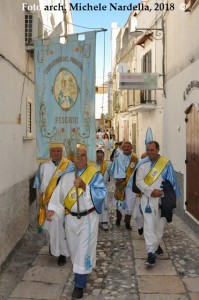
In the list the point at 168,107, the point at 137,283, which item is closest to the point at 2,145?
the point at 137,283

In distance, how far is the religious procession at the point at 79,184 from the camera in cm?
466

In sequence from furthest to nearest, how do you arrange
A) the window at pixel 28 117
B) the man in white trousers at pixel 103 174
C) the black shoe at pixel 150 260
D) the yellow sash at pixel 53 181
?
the window at pixel 28 117
the man in white trousers at pixel 103 174
the yellow sash at pixel 53 181
the black shoe at pixel 150 260

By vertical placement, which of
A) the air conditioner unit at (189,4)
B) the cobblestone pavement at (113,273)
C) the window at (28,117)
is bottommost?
the cobblestone pavement at (113,273)

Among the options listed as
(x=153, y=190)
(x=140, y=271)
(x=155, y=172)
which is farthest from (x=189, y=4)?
(x=140, y=271)

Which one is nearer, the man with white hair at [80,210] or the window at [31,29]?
the man with white hair at [80,210]

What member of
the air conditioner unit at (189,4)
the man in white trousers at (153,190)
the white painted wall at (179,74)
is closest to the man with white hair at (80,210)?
the man in white trousers at (153,190)

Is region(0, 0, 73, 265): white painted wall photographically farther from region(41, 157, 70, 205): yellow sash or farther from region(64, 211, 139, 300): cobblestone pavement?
region(64, 211, 139, 300): cobblestone pavement

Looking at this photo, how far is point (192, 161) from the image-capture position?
292 inches

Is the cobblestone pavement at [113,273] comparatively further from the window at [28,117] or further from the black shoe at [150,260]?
the window at [28,117]

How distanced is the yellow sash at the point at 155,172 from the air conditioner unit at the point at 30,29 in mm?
3462

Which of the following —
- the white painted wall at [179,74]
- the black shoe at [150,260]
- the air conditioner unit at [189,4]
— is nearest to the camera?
the black shoe at [150,260]

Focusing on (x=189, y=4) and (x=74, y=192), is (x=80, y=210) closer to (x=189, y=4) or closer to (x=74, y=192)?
(x=74, y=192)

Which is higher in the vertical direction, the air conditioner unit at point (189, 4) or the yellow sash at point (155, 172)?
the air conditioner unit at point (189, 4)

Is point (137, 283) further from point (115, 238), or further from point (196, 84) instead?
point (196, 84)
